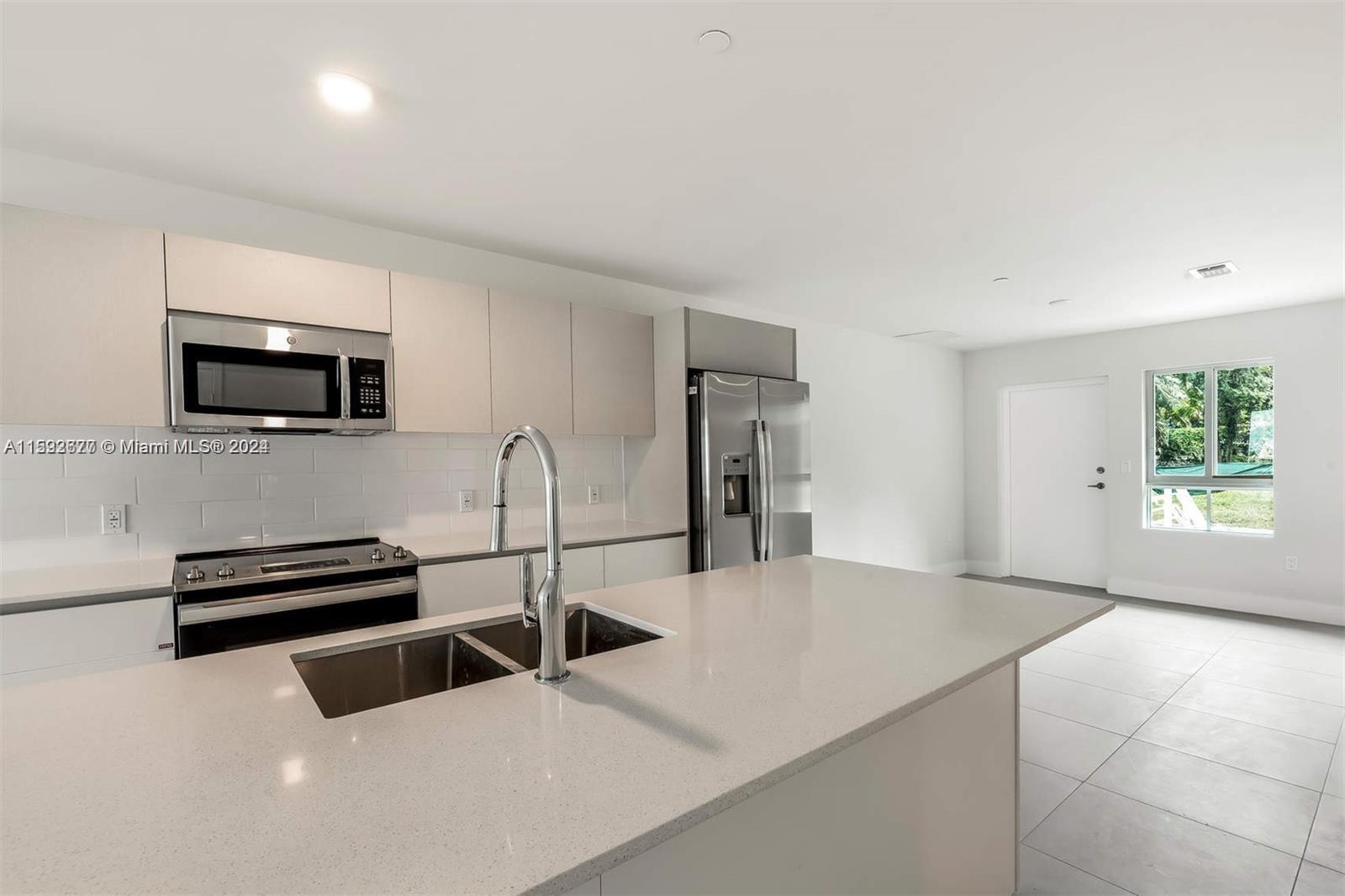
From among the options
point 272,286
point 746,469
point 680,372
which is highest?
point 272,286

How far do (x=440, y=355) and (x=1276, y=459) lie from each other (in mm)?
6150

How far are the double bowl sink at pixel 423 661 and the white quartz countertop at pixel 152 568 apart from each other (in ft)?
1.25

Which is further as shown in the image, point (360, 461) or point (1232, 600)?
point (1232, 600)

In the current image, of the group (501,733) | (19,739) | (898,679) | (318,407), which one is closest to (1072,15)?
(898,679)

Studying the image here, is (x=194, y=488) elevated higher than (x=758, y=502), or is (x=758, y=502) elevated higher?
(x=194, y=488)

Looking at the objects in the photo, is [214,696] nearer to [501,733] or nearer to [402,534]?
[501,733]

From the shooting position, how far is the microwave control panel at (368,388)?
8.94ft

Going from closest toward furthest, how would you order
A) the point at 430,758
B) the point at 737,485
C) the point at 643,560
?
the point at 430,758, the point at 643,560, the point at 737,485

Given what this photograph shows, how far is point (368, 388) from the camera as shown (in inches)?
108

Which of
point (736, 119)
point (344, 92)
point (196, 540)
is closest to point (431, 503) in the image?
point (196, 540)

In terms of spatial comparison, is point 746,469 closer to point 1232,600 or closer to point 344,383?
point 344,383

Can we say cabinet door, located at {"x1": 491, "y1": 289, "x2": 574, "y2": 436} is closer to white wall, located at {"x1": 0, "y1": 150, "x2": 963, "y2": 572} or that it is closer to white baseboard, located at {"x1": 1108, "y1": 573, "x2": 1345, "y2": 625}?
white wall, located at {"x1": 0, "y1": 150, "x2": 963, "y2": 572}

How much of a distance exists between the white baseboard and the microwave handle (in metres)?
6.35

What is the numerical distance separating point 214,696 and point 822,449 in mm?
4746
